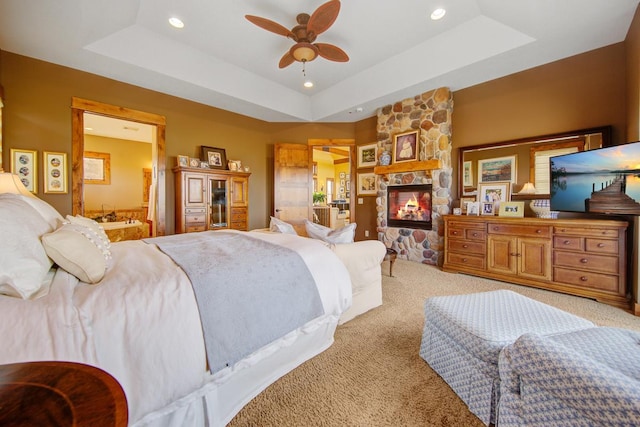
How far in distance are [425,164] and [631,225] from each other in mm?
2388

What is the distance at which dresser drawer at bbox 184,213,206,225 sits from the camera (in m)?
Answer: 4.09

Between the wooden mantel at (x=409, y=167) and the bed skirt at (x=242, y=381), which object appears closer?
the bed skirt at (x=242, y=381)

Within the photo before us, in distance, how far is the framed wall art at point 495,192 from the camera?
358cm

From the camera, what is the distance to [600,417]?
2.22 feet

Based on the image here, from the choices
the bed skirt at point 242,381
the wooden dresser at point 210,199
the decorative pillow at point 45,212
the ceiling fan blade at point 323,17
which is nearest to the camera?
the bed skirt at point 242,381

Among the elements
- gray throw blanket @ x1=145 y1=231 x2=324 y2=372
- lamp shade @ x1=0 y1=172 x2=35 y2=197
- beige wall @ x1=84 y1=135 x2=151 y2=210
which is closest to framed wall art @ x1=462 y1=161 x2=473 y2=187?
gray throw blanket @ x1=145 y1=231 x2=324 y2=372

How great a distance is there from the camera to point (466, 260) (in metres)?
3.59

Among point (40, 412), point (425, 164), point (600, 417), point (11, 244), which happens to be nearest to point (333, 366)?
point (600, 417)

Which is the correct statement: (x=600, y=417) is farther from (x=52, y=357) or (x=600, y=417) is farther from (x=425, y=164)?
(x=425, y=164)

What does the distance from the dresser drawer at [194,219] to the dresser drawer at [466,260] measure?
158 inches

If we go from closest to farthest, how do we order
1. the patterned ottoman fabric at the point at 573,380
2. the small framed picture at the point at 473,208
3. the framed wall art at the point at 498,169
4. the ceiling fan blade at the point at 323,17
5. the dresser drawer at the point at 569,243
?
the patterned ottoman fabric at the point at 573,380, the ceiling fan blade at the point at 323,17, the dresser drawer at the point at 569,243, the framed wall art at the point at 498,169, the small framed picture at the point at 473,208

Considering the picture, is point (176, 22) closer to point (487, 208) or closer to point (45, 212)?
point (45, 212)

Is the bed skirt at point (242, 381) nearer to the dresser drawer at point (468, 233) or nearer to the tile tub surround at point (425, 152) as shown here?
the dresser drawer at point (468, 233)

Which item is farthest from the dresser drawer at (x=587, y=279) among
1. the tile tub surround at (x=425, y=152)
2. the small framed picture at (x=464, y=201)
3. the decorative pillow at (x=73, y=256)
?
the decorative pillow at (x=73, y=256)
